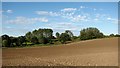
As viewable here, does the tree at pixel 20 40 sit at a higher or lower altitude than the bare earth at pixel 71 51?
higher

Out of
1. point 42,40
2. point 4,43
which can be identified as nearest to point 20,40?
point 4,43

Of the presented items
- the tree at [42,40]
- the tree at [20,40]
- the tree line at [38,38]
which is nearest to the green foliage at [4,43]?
the tree line at [38,38]

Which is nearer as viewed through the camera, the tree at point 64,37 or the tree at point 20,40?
the tree at point 20,40

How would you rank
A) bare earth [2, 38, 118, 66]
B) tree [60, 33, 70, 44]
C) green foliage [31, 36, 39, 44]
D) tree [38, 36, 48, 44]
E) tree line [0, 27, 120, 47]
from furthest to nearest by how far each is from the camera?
tree [60, 33, 70, 44] < tree [38, 36, 48, 44] < green foliage [31, 36, 39, 44] < tree line [0, 27, 120, 47] < bare earth [2, 38, 118, 66]

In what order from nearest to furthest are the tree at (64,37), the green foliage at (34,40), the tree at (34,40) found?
1. the green foliage at (34,40)
2. the tree at (34,40)
3. the tree at (64,37)

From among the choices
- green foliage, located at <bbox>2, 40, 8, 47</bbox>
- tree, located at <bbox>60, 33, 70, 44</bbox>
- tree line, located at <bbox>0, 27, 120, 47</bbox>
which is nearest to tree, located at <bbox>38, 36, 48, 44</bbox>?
tree line, located at <bbox>0, 27, 120, 47</bbox>

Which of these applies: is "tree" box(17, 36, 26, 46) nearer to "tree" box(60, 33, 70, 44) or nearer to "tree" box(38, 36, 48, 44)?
"tree" box(38, 36, 48, 44)

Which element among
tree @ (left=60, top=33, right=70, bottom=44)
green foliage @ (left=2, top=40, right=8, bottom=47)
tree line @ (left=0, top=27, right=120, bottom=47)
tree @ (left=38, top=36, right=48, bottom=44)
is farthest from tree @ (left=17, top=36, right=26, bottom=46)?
tree @ (left=60, top=33, right=70, bottom=44)

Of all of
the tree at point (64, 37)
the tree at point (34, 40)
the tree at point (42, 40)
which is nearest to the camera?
the tree at point (34, 40)

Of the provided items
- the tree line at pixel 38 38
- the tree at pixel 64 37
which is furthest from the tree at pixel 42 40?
the tree at pixel 64 37

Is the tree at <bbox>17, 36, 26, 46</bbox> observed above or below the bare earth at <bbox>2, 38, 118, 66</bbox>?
above

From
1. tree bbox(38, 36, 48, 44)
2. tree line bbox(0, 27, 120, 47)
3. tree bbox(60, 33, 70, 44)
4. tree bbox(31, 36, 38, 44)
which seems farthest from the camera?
tree bbox(60, 33, 70, 44)

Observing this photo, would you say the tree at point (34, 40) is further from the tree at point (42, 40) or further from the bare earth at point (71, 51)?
the bare earth at point (71, 51)

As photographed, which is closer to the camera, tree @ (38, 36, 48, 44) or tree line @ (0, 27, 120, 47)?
tree line @ (0, 27, 120, 47)
